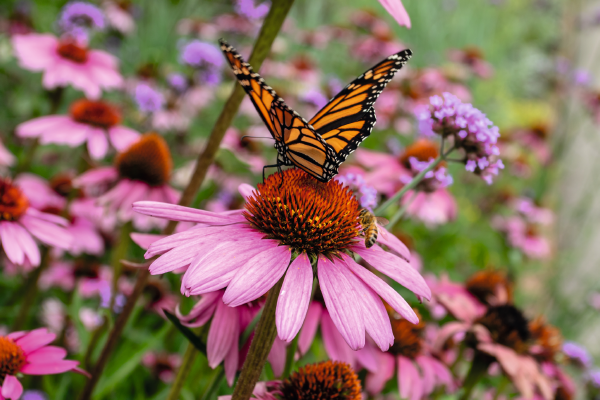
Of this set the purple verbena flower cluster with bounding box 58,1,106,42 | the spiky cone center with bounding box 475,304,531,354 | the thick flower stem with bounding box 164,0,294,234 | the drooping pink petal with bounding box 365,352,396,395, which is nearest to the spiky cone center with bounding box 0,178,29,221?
the thick flower stem with bounding box 164,0,294,234

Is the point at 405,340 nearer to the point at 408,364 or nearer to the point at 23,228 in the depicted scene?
the point at 408,364

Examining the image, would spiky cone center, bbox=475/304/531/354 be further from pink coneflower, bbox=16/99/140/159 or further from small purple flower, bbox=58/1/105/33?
small purple flower, bbox=58/1/105/33

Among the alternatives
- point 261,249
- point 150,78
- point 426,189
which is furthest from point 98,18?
point 261,249

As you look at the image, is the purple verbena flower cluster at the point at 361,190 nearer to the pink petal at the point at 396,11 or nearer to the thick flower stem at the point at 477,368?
the pink petal at the point at 396,11

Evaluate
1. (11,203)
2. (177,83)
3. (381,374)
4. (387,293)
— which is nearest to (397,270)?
(387,293)

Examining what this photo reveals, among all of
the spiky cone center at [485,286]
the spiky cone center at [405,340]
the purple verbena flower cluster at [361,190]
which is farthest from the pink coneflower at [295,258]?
the spiky cone center at [485,286]

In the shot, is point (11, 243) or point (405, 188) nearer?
point (405, 188)

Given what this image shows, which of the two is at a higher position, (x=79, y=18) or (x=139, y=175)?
(x=79, y=18)
